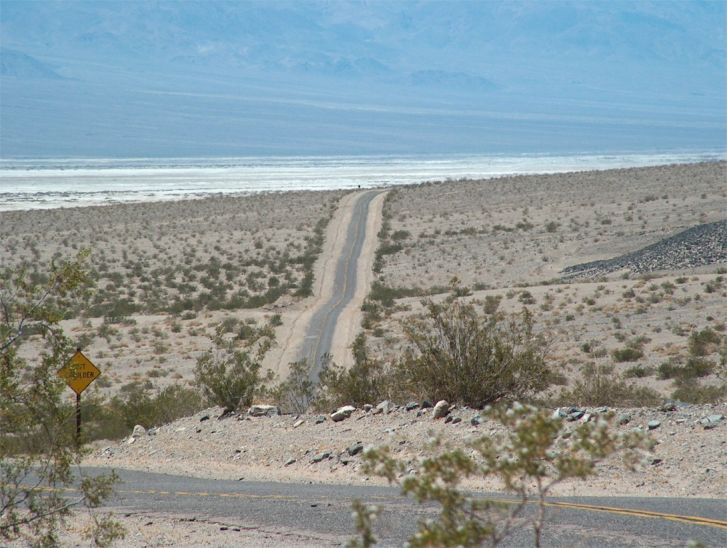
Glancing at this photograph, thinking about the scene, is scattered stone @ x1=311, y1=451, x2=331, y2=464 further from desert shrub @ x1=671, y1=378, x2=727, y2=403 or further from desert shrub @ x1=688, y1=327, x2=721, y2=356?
desert shrub @ x1=688, y1=327, x2=721, y2=356

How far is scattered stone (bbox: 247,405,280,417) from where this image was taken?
53.6 ft

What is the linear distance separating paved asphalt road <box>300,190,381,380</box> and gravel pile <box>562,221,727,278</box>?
9.11 m

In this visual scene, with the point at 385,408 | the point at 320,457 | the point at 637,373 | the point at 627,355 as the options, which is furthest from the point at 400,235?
the point at 320,457

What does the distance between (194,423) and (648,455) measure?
26.2ft

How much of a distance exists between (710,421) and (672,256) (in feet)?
93.0

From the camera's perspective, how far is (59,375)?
8.88 m

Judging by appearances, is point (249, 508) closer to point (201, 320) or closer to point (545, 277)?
point (201, 320)

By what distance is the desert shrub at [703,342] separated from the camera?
71.3ft

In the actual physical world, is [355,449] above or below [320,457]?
above

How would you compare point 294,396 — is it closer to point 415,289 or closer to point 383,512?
point 383,512

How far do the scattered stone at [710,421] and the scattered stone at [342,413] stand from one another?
5.30 m

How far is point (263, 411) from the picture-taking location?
1638 cm

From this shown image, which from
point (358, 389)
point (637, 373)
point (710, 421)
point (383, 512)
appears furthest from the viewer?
point (637, 373)

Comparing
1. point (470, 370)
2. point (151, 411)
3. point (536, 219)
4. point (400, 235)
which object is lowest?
point (151, 411)
